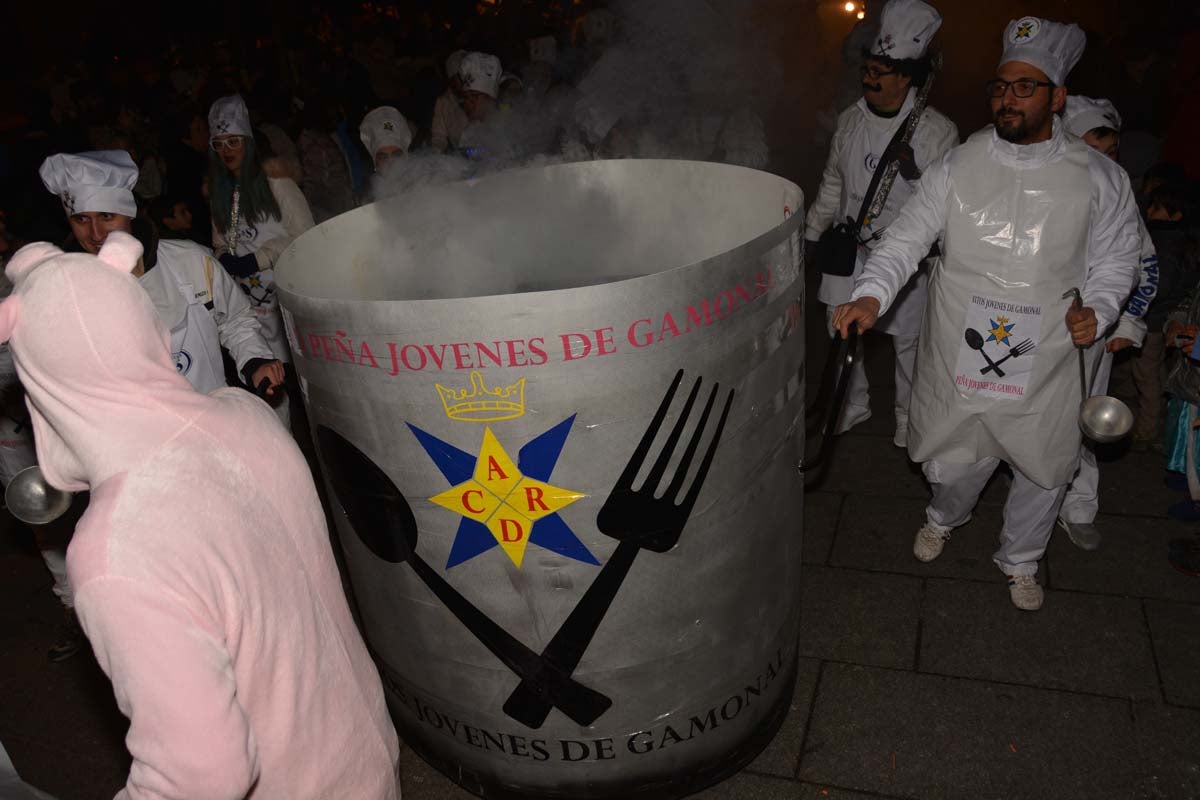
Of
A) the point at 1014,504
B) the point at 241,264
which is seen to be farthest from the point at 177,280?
the point at 1014,504

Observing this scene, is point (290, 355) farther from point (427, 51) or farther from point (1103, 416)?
point (427, 51)

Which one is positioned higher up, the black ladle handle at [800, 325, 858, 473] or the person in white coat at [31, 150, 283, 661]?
the person in white coat at [31, 150, 283, 661]

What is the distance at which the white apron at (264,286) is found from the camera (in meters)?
4.45

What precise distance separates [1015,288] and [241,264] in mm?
3542

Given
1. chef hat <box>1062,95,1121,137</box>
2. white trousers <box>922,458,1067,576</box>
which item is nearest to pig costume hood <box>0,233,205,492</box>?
white trousers <box>922,458,1067,576</box>

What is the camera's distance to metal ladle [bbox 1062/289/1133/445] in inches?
116

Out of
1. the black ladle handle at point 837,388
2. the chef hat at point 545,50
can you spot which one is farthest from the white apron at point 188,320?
the chef hat at point 545,50

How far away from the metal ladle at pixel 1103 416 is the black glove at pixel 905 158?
1.26m

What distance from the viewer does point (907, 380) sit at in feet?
14.8

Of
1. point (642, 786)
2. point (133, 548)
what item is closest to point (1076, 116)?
point (642, 786)

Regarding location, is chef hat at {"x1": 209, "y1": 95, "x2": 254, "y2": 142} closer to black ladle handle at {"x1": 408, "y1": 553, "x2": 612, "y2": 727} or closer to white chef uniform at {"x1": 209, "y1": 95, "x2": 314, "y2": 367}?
white chef uniform at {"x1": 209, "y1": 95, "x2": 314, "y2": 367}

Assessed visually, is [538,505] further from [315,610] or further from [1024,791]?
[1024,791]

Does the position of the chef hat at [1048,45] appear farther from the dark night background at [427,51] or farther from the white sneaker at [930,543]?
the dark night background at [427,51]

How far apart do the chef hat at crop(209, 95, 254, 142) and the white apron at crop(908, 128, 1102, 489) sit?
333 centimetres
